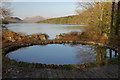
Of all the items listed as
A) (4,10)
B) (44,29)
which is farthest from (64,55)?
(44,29)

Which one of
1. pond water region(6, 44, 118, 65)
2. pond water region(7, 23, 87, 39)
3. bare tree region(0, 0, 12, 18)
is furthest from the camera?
pond water region(7, 23, 87, 39)

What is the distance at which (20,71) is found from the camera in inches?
183

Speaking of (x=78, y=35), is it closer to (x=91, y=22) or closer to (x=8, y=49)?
Answer: (x=91, y=22)

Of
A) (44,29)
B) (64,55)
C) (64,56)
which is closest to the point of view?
(64,56)

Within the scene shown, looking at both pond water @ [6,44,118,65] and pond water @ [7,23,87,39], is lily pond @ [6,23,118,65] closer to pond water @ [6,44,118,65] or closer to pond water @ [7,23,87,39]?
pond water @ [6,44,118,65]

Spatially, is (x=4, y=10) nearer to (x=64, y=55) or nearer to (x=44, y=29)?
(x=64, y=55)

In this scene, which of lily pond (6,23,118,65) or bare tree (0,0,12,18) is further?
bare tree (0,0,12,18)

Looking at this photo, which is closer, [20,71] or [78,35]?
[20,71]

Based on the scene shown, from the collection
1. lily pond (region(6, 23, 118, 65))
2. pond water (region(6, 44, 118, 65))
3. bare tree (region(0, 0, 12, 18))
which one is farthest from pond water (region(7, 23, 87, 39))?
pond water (region(6, 44, 118, 65))

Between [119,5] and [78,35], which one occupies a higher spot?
[119,5]

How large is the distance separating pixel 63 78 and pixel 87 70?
3.85ft

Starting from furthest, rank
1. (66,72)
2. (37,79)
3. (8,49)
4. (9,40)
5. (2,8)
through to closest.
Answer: (9,40), (2,8), (8,49), (66,72), (37,79)

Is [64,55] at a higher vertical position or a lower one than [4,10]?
lower

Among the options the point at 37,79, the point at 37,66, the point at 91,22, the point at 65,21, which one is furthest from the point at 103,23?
the point at 65,21
